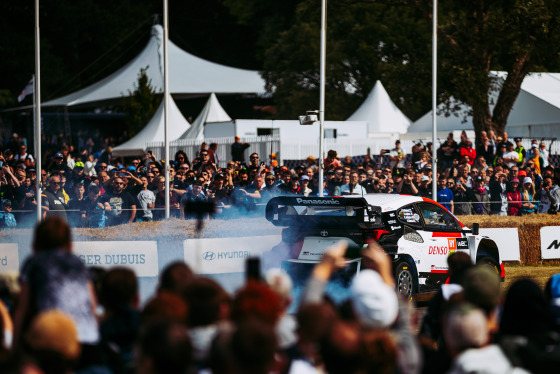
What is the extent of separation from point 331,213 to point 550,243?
8.80 m

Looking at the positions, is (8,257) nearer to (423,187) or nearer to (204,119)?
(423,187)

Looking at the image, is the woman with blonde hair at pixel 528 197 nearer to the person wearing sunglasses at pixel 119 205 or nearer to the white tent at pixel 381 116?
the person wearing sunglasses at pixel 119 205

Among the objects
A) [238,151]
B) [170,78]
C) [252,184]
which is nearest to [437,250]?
[252,184]

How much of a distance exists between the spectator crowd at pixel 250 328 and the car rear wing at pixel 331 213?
7.00 meters

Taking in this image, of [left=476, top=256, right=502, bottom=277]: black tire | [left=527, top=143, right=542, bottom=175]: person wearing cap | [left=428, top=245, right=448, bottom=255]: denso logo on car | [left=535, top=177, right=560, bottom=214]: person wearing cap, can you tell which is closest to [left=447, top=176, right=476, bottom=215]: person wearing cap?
[left=535, top=177, right=560, bottom=214]: person wearing cap

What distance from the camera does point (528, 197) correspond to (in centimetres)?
2427

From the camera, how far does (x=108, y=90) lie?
48094mm

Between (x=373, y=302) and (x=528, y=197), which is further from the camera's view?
(x=528, y=197)

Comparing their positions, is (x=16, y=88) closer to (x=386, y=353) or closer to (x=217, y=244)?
(x=217, y=244)

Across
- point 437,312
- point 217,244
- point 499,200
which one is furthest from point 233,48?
point 437,312

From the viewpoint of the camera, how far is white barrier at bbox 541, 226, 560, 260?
21781mm

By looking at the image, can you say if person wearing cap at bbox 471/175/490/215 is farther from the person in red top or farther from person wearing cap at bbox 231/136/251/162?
person wearing cap at bbox 231/136/251/162

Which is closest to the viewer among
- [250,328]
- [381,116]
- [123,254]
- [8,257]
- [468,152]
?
[250,328]

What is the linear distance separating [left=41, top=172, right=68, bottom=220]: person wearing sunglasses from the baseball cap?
13.4m
